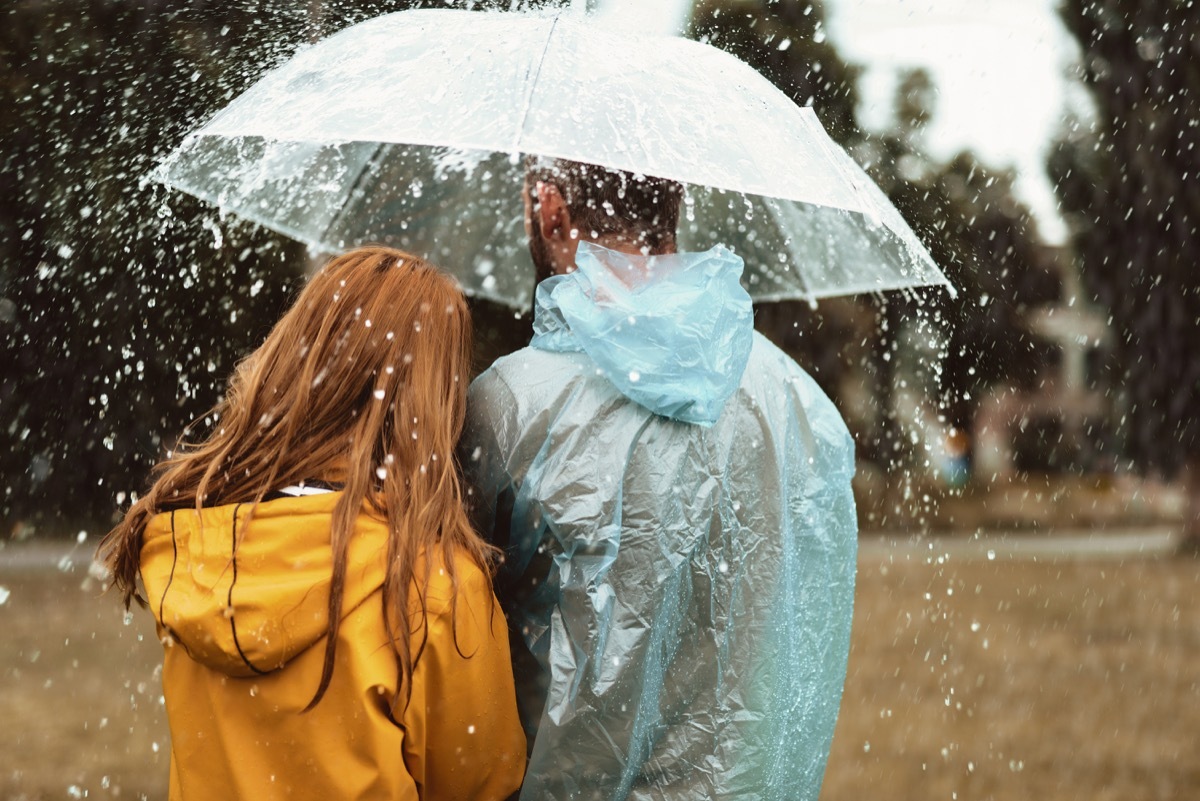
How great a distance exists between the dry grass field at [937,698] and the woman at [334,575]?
11.3 feet

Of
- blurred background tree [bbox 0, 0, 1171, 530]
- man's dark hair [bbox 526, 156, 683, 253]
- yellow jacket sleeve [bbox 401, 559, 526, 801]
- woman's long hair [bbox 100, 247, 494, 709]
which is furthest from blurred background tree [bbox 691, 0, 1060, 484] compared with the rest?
yellow jacket sleeve [bbox 401, 559, 526, 801]

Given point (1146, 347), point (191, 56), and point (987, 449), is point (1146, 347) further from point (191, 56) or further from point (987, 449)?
point (987, 449)

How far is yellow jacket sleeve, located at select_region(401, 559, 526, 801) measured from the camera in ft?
6.78

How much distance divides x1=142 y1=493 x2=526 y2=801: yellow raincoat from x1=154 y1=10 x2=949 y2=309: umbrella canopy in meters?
0.85

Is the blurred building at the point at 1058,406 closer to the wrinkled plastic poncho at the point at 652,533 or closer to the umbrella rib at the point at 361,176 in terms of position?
the umbrella rib at the point at 361,176

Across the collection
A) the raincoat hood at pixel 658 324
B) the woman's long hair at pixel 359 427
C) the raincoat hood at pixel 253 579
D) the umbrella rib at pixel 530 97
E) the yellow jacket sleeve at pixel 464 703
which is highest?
the umbrella rib at pixel 530 97

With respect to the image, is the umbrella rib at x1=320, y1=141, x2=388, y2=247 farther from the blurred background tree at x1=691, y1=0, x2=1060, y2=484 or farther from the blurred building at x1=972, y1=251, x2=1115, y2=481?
the blurred building at x1=972, y1=251, x2=1115, y2=481

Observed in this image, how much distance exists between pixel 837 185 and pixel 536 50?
0.74 m

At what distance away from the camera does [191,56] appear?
36.0ft

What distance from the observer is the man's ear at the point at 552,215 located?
2.50 metres

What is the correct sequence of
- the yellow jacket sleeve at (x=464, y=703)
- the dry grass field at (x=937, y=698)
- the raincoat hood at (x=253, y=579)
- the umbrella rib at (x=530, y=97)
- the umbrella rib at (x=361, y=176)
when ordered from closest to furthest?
the raincoat hood at (x=253, y=579) < the yellow jacket sleeve at (x=464, y=703) < the umbrella rib at (x=530, y=97) < the umbrella rib at (x=361, y=176) < the dry grass field at (x=937, y=698)

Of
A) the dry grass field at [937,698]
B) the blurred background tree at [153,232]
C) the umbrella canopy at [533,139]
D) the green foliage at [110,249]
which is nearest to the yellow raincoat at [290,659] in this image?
the umbrella canopy at [533,139]

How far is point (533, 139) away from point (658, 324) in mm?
466

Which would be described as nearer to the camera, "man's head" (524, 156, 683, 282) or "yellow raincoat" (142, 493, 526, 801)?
"yellow raincoat" (142, 493, 526, 801)
